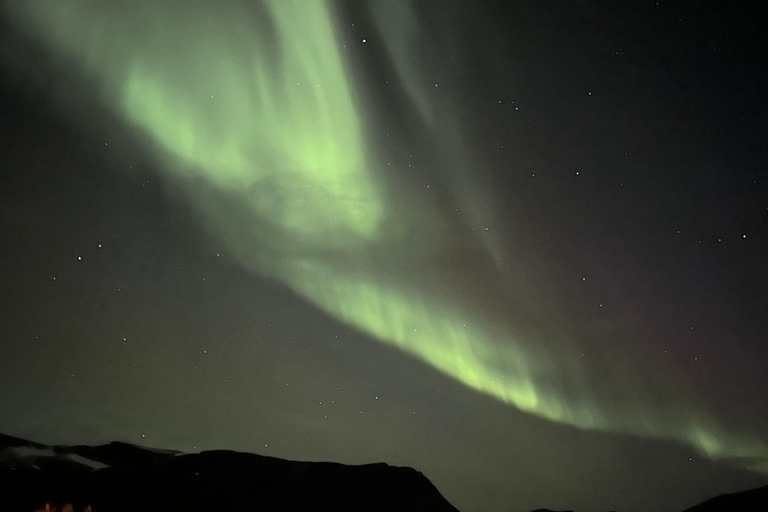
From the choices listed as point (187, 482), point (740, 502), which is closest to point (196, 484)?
point (187, 482)

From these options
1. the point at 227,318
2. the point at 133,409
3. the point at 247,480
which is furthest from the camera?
the point at 247,480

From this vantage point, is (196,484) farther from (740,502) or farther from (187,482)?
(740,502)

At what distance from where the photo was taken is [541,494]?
2492 mm

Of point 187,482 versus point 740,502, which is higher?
point 187,482

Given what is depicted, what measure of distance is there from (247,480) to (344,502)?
1.75 feet

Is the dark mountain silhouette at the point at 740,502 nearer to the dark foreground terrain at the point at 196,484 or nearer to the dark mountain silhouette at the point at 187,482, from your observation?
the dark foreground terrain at the point at 196,484

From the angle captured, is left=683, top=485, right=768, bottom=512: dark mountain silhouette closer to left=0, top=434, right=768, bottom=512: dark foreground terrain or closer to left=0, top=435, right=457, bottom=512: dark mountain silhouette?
left=0, top=434, right=768, bottom=512: dark foreground terrain

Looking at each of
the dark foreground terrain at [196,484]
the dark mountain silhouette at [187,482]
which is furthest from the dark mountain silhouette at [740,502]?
the dark mountain silhouette at [187,482]

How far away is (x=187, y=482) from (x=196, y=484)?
0.15 feet

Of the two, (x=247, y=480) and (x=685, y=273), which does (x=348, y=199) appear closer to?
A: (x=247, y=480)

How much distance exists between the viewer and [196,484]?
2627mm

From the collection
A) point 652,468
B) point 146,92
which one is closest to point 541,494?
point 652,468

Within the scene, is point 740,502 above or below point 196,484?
below

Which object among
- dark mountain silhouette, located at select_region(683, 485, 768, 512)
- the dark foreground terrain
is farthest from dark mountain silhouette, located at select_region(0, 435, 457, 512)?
Answer: dark mountain silhouette, located at select_region(683, 485, 768, 512)
